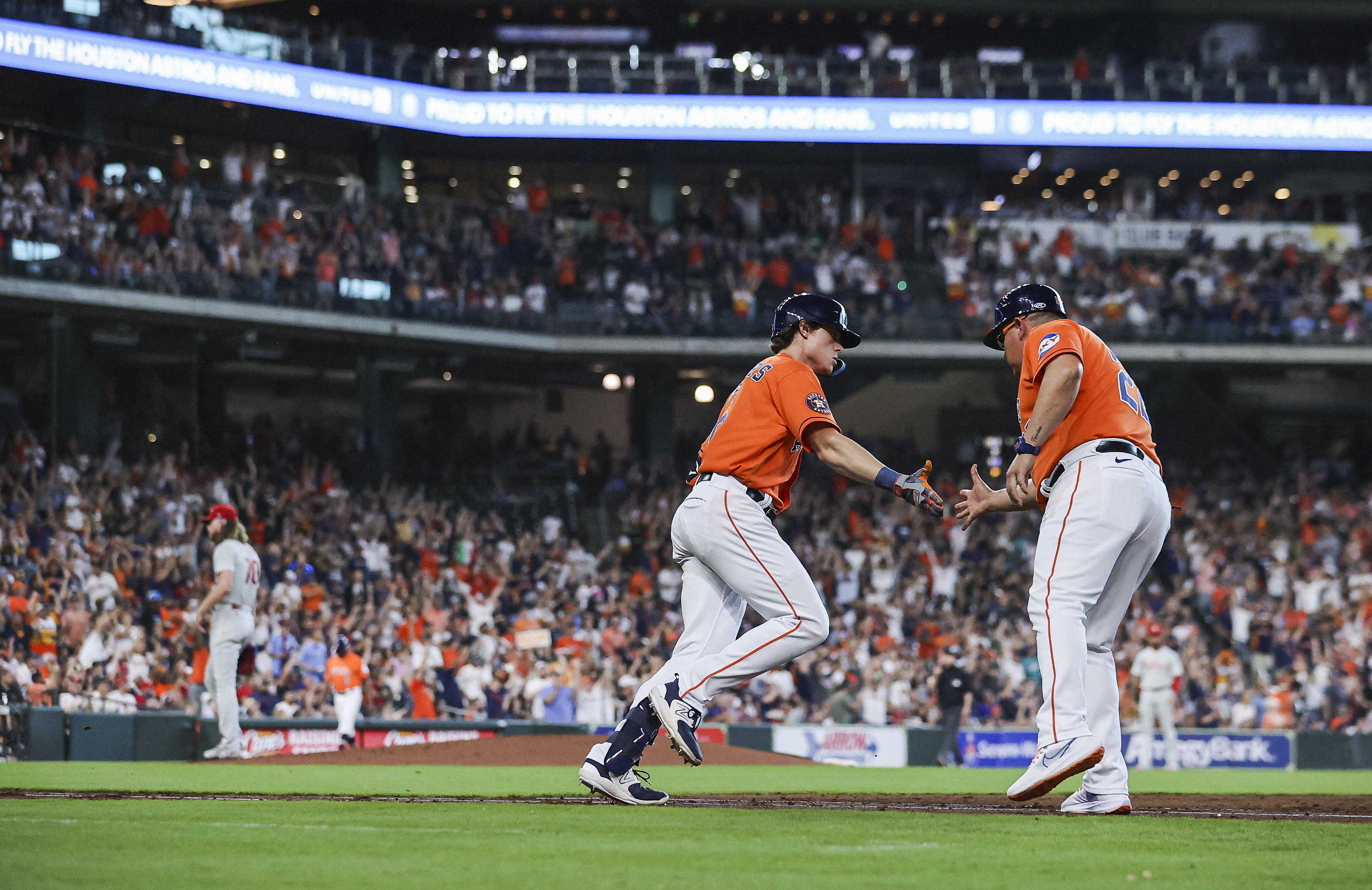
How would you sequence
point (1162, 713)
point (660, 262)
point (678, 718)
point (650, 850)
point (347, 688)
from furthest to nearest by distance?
point (660, 262) < point (1162, 713) < point (347, 688) < point (678, 718) < point (650, 850)

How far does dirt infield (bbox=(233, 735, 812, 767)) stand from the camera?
12156mm

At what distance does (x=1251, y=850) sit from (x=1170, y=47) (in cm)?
3079

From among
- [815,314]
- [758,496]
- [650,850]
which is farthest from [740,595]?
[650,850]

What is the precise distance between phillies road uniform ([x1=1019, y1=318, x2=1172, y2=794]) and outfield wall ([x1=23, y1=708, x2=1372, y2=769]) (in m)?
10.4

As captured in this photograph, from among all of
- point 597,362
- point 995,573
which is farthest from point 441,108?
point 995,573

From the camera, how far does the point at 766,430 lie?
650cm

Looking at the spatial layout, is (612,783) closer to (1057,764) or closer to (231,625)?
(1057,764)

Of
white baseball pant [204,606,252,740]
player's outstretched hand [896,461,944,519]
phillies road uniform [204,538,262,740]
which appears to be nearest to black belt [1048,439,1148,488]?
player's outstretched hand [896,461,944,519]

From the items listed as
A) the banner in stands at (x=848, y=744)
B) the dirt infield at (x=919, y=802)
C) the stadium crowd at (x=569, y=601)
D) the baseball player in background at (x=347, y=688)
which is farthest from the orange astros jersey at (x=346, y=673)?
the dirt infield at (x=919, y=802)

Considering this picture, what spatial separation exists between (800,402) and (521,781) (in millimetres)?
4187

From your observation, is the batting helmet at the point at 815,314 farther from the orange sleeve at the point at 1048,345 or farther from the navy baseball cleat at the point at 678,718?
the navy baseball cleat at the point at 678,718

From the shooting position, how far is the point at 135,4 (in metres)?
24.5

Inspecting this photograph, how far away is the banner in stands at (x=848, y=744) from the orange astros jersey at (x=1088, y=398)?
13.3m

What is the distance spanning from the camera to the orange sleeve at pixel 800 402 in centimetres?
633
